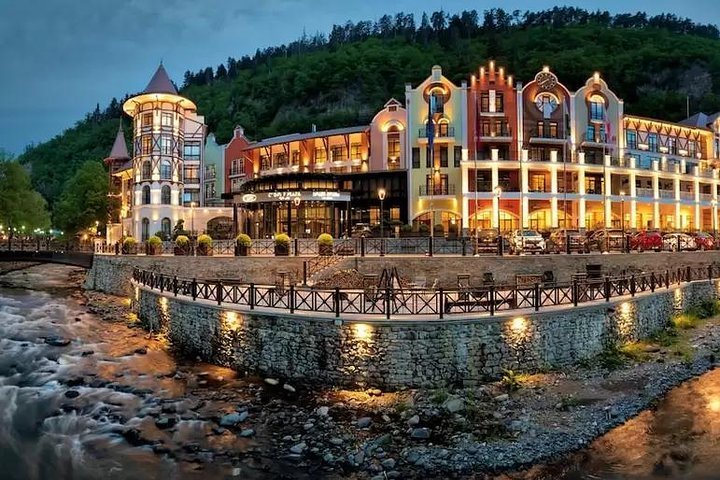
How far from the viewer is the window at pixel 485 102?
4666 cm

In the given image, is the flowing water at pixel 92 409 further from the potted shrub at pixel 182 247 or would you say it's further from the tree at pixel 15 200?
the tree at pixel 15 200

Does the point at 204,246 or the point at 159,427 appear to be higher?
the point at 204,246

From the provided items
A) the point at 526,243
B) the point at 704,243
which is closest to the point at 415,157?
the point at 526,243

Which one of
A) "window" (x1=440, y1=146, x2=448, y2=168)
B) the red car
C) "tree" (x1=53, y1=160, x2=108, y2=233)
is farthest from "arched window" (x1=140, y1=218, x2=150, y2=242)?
the red car

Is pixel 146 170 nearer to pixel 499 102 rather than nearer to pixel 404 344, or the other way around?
pixel 499 102

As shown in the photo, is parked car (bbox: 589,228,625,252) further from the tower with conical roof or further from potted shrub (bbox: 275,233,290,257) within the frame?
the tower with conical roof

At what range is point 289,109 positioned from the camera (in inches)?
3866

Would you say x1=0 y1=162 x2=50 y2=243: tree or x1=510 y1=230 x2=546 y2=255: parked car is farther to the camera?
x1=0 y1=162 x2=50 y2=243: tree

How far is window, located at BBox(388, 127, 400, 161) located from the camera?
49.3 meters

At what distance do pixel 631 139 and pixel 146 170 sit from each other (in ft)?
173

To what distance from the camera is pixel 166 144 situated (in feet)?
178

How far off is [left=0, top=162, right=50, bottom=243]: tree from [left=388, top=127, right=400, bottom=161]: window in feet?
146

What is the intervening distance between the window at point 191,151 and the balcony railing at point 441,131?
2913cm

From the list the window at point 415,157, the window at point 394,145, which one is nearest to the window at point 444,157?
the window at point 415,157
